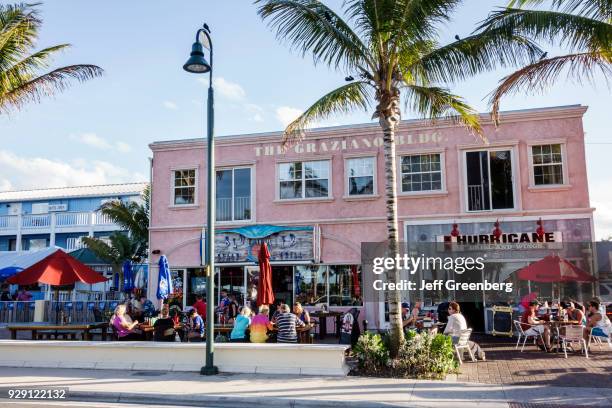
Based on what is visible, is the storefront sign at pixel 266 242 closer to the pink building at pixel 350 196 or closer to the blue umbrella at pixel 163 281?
the pink building at pixel 350 196

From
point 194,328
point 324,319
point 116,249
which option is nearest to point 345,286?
point 324,319

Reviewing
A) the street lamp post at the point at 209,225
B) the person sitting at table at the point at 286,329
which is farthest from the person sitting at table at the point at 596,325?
the street lamp post at the point at 209,225

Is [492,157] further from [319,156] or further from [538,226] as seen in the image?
[319,156]

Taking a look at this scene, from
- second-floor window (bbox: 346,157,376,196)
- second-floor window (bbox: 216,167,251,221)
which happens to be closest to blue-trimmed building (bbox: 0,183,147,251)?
second-floor window (bbox: 216,167,251,221)

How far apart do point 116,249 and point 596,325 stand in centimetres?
2243

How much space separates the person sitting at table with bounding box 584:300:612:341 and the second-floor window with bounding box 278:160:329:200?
9.20 meters

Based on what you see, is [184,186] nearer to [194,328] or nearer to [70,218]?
[194,328]

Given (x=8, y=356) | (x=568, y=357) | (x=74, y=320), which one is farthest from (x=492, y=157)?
(x=74, y=320)

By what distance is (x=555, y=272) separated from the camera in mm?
15438

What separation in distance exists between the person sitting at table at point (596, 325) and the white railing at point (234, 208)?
452 inches

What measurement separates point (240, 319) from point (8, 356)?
5.17 m

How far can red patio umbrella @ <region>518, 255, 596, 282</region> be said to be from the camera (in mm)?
15383

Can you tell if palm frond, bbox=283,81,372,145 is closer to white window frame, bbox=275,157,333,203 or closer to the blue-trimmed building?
white window frame, bbox=275,157,333,203

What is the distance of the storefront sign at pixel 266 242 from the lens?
1983 cm
